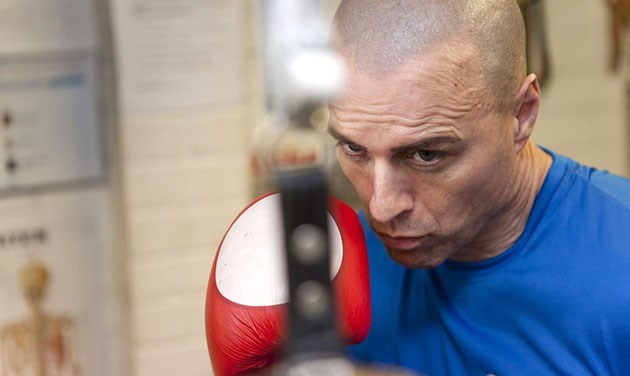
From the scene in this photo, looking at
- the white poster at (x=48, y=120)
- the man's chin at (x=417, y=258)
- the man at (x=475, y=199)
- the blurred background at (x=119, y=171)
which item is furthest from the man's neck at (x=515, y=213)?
the white poster at (x=48, y=120)

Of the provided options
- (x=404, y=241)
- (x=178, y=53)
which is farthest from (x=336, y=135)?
(x=178, y=53)

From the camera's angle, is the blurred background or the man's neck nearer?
the man's neck

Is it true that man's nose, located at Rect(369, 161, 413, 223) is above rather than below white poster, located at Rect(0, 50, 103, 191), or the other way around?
above

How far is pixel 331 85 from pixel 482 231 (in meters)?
0.79

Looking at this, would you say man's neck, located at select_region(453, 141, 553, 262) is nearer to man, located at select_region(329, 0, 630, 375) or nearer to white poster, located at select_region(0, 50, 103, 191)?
man, located at select_region(329, 0, 630, 375)

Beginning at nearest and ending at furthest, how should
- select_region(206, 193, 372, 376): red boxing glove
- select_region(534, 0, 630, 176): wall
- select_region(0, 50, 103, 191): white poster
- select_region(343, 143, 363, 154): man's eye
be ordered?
select_region(206, 193, 372, 376): red boxing glove → select_region(343, 143, 363, 154): man's eye → select_region(0, 50, 103, 191): white poster → select_region(534, 0, 630, 176): wall

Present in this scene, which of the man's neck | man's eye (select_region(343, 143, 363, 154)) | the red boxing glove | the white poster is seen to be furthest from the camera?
the white poster

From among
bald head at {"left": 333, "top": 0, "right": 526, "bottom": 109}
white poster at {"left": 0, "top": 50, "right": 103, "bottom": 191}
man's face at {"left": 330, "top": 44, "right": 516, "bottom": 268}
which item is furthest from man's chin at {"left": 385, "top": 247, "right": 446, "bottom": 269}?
white poster at {"left": 0, "top": 50, "right": 103, "bottom": 191}

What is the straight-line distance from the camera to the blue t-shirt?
1132mm

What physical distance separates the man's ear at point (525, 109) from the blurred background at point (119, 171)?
1.02m

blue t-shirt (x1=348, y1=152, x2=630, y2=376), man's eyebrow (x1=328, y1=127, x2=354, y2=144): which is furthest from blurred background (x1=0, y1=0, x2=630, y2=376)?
man's eyebrow (x1=328, y1=127, x2=354, y2=144)

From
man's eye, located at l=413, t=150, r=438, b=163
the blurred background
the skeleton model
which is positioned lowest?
the skeleton model

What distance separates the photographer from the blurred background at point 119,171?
6.59 ft

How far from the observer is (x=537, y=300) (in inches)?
46.7
